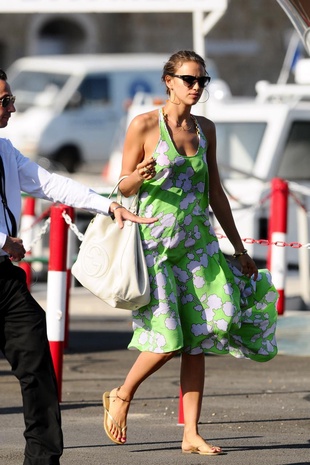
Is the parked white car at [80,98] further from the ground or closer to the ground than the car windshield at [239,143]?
further from the ground

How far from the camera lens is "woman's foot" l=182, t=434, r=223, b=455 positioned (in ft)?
21.7

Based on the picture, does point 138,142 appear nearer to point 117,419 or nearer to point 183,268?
point 183,268

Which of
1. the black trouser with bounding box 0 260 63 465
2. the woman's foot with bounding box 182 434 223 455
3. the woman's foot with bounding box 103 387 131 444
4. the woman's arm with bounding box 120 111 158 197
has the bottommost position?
the woman's foot with bounding box 182 434 223 455

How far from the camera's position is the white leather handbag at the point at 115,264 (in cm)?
642

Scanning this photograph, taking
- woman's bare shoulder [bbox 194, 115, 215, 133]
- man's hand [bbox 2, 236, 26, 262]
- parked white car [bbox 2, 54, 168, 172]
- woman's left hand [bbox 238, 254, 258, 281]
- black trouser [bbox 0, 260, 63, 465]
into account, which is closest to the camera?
man's hand [bbox 2, 236, 26, 262]

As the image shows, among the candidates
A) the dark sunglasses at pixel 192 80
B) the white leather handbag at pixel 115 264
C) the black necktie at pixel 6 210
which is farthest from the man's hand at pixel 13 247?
the dark sunglasses at pixel 192 80

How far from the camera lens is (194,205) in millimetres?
6594

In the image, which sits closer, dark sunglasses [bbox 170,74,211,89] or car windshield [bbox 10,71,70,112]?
dark sunglasses [bbox 170,74,211,89]

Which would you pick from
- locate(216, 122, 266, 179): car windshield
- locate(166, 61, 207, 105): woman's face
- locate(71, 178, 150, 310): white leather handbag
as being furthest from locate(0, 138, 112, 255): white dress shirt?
locate(216, 122, 266, 179): car windshield

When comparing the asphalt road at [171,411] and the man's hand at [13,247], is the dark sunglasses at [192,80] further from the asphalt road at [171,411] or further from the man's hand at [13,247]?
the asphalt road at [171,411]

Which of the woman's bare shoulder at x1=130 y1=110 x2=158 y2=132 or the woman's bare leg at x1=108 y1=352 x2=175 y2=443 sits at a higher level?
the woman's bare shoulder at x1=130 y1=110 x2=158 y2=132

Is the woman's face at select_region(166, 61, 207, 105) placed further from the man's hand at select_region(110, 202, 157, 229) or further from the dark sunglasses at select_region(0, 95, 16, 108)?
the dark sunglasses at select_region(0, 95, 16, 108)

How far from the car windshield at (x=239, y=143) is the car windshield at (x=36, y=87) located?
1301 cm

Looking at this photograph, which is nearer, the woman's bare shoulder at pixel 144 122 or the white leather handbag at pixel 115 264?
the white leather handbag at pixel 115 264
